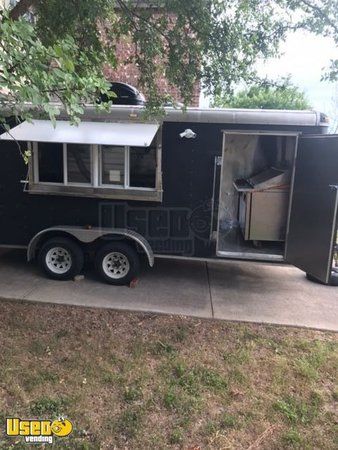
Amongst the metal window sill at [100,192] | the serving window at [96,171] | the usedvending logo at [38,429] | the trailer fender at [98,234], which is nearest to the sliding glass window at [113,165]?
the serving window at [96,171]

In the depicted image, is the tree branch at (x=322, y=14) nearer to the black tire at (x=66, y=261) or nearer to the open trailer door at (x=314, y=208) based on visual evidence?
the open trailer door at (x=314, y=208)

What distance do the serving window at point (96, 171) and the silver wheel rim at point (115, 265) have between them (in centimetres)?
87

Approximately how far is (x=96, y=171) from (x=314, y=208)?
Answer: 9.67ft

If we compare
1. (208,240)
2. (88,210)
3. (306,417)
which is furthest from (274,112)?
(306,417)

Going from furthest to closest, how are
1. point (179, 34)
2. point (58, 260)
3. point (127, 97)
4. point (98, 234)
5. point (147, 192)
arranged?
point (58, 260) < point (127, 97) < point (98, 234) < point (147, 192) < point (179, 34)

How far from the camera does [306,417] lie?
10.6ft

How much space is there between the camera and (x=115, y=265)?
6023mm

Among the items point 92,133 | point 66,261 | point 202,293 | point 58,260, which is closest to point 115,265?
point 66,261

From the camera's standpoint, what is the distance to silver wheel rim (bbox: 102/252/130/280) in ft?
19.5

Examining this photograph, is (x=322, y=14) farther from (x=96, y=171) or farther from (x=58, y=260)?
(x=58, y=260)

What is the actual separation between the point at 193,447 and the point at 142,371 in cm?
97

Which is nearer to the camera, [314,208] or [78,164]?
[314,208]

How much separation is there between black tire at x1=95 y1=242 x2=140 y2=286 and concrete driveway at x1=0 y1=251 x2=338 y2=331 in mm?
184

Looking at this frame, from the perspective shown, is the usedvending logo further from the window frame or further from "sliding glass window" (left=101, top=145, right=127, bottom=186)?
"sliding glass window" (left=101, top=145, right=127, bottom=186)
